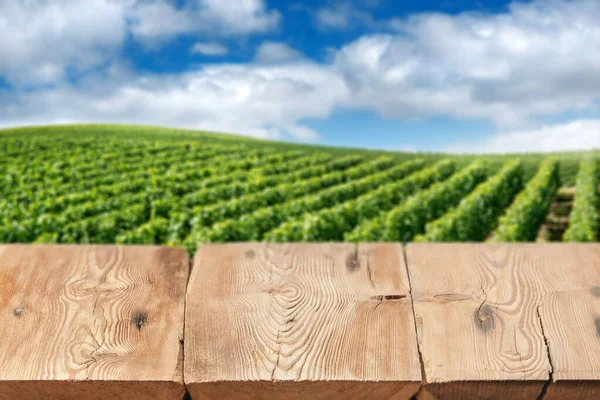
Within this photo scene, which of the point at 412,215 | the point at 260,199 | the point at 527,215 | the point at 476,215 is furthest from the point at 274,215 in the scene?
the point at 527,215

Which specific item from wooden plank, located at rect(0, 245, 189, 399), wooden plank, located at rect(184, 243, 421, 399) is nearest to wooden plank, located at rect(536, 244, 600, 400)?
wooden plank, located at rect(184, 243, 421, 399)

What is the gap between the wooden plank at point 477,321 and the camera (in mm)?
1329

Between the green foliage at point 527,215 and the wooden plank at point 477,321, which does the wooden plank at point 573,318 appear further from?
the green foliage at point 527,215

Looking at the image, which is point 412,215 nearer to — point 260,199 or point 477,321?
point 260,199

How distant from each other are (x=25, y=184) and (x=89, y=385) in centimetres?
1991

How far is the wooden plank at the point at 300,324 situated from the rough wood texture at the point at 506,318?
0.20 feet

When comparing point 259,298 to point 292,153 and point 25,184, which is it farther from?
point 292,153

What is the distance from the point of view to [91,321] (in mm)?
1449

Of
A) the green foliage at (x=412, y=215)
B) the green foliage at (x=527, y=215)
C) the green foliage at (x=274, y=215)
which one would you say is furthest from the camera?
the green foliage at (x=527, y=215)

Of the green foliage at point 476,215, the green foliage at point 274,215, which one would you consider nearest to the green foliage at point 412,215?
the green foliage at point 476,215

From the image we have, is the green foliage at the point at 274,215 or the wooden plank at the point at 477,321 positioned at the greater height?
the wooden plank at the point at 477,321

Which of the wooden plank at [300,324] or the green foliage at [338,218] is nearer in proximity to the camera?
the wooden plank at [300,324]

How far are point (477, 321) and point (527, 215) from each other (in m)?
16.4

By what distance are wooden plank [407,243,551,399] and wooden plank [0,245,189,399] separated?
24.0 inches
